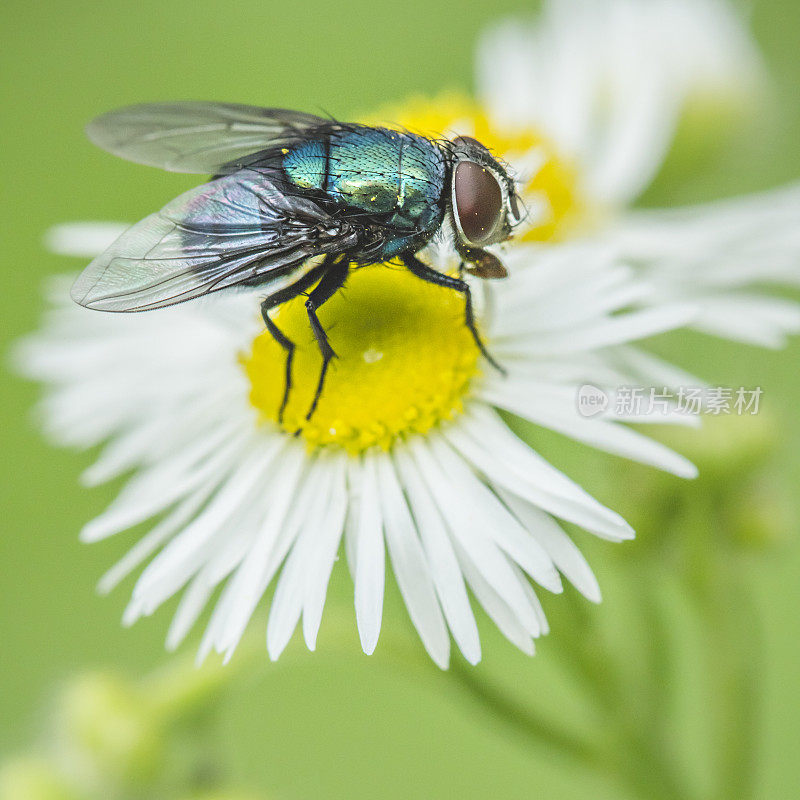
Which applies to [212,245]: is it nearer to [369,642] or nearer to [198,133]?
[198,133]

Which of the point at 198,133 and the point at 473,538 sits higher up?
the point at 198,133

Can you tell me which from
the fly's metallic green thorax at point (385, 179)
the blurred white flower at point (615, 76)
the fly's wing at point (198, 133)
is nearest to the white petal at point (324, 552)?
the fly's metallic green thorax at point (385, 179)

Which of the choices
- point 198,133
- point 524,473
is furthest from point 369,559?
point 198,133

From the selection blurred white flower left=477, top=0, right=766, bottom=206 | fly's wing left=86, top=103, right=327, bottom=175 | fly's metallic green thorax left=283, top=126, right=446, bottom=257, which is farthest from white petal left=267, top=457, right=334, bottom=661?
blurred white flower left=477, top=0, right=766, bottom=206

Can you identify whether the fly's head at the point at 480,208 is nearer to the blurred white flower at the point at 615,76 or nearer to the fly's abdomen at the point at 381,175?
the fly's abdomen at the point at 381,175

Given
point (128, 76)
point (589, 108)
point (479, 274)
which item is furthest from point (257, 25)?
point (479, 274)

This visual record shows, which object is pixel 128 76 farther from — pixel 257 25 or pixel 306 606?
pixel 306 606

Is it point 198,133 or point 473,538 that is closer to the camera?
point 473,538
